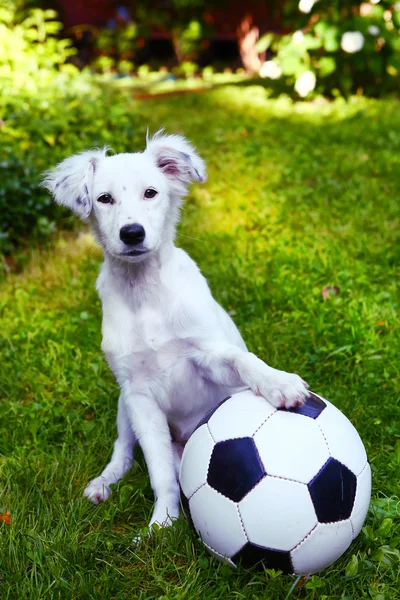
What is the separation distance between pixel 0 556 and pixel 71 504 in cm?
34

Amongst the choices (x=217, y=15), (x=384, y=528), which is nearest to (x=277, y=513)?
(x=384, y=528)

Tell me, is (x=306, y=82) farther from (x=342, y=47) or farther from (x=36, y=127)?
(x=36, y=127)

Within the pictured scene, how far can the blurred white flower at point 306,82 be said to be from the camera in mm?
7359

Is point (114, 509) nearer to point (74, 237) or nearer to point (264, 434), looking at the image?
point (264, 434)

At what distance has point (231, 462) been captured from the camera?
204cm

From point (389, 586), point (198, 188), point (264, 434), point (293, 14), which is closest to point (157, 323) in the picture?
point (264, 434)

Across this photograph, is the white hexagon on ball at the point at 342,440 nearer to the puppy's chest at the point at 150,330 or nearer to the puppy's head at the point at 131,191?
the puppy's chest at the point at 150,330

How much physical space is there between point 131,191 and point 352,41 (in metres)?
5.38

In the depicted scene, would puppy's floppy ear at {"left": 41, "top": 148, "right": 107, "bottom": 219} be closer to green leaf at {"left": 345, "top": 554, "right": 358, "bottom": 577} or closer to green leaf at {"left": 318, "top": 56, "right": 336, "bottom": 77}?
green leaf at {"left": 345, "top": 554, "right": 358, "bottom": 577}

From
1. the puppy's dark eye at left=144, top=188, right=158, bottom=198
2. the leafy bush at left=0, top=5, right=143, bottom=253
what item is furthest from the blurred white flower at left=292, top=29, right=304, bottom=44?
the puppy's dark eye at left=144, top=188, right=158, bottom=198

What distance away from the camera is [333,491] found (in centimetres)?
198

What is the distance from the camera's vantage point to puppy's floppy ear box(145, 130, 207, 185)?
268 centimetres

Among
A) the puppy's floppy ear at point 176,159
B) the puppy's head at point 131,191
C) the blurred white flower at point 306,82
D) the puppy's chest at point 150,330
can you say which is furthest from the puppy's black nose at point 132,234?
the blurred white flower at point 306,82

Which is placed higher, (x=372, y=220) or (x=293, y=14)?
(x=293, y=14)
